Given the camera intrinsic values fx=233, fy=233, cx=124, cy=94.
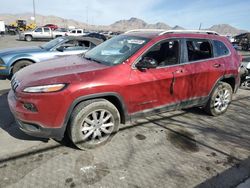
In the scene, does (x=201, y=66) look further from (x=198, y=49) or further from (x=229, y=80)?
(x=229, y=80)

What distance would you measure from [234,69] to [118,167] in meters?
3.47

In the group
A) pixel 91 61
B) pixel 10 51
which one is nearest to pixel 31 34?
pixel 10 51

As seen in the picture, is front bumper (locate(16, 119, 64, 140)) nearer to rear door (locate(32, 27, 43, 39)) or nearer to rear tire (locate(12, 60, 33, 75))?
rear tire (locate(12, 60, 33, 75))

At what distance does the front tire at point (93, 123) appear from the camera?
328cm

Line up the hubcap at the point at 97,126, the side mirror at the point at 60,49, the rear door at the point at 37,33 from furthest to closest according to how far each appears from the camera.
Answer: the rear door at the point at 37,33
the side mirror at the point at 60,49
the hubcap at the point at 97,126

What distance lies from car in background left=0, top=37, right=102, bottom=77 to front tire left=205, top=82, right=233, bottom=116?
4.37 m

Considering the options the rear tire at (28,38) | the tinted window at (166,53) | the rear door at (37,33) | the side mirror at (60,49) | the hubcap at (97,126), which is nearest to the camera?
the hubcap at (97,126)

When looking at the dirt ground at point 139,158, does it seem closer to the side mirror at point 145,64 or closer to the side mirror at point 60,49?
the side mirror at point 145,64

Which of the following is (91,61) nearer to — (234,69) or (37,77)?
(37,77)

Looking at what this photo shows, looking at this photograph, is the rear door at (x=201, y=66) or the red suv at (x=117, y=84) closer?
the red suv at (x=117, y=84)

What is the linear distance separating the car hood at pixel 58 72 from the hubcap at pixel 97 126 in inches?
24.5

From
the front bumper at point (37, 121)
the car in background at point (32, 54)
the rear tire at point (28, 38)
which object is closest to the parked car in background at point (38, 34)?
the rear tire at point (28, 38)

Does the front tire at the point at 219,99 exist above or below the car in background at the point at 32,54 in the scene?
below

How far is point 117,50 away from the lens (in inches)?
161
